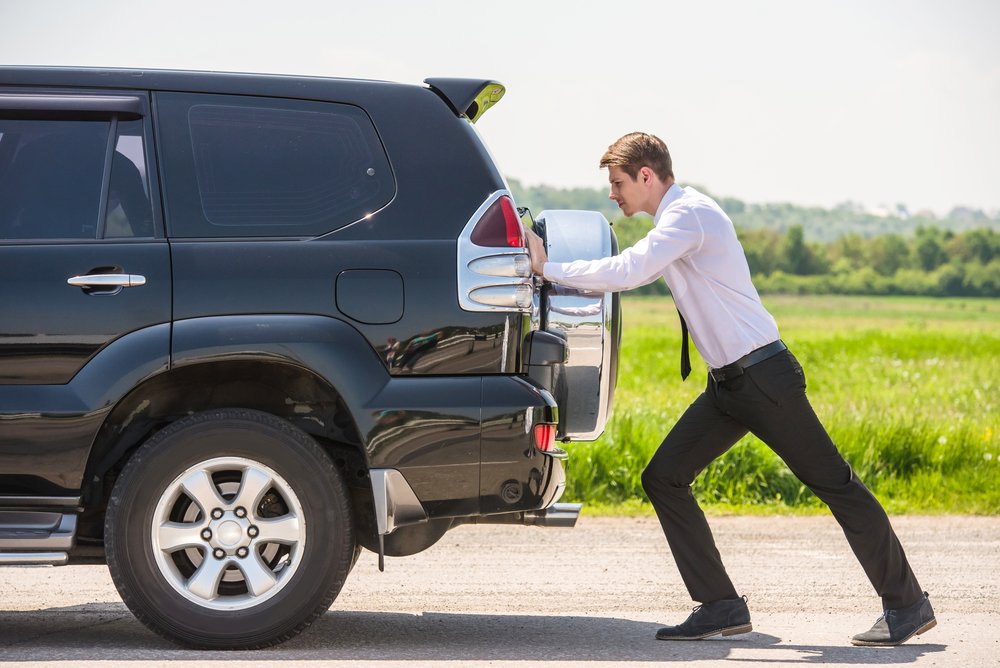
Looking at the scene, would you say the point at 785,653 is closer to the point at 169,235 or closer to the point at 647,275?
the point at 647,275

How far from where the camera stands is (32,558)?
452 cm

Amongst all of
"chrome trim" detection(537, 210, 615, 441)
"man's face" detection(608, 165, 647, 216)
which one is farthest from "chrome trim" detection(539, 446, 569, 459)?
"man's face" detection(608, 165, 647, 216)

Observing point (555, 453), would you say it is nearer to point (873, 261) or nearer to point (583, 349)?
point (583, 349)

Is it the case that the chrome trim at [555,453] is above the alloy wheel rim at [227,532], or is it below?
above

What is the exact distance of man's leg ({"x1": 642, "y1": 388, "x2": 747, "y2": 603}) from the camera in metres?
5.18

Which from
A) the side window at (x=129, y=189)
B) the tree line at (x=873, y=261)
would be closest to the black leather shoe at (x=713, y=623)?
the side window at (x=129, y=189)

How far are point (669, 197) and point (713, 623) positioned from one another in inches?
64.2

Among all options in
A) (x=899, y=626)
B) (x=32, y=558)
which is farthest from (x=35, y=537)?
(x=899, y=626)

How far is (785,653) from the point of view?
4859mm

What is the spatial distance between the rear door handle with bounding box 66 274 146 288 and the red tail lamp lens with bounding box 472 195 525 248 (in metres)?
1.17

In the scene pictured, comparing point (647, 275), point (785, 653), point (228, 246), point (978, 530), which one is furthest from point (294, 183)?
point (978, 530)

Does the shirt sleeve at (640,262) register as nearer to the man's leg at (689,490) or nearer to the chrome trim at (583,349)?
the chrome trim at (583,349)

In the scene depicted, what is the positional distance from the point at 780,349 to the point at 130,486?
241 centimetres

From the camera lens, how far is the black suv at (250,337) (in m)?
4.58
